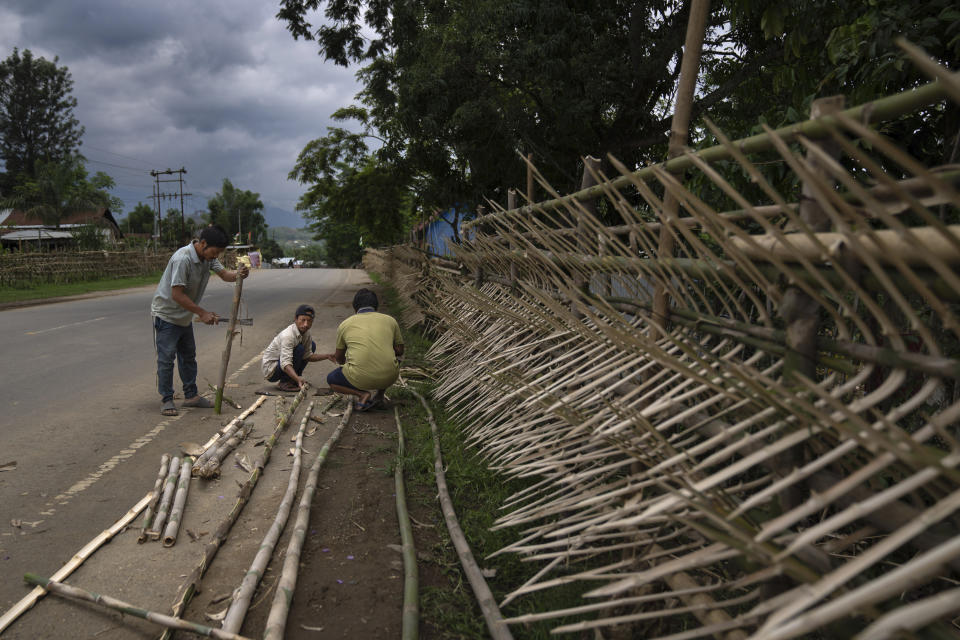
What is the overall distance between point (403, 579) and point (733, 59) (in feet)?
32.7

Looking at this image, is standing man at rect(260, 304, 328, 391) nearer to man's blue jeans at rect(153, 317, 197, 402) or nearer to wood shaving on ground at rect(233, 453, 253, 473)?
man's blue jeans at rect(153, 317, 197, 402)

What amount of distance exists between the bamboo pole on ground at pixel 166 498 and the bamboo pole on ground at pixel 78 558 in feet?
0.32

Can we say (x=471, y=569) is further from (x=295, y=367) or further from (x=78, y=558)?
(x=295, y=367)

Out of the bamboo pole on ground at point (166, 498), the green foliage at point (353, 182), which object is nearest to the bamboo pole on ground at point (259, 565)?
the bamboo pole on ground at point (166, 498)

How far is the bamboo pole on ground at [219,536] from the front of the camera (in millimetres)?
2287

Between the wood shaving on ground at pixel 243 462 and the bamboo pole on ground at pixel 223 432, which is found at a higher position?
the bamboo pole on ground at pixel 223 432

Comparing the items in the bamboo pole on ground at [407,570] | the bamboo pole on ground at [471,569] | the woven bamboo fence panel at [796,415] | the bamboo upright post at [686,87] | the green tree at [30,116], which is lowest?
the bamboo pole on ground at [407,570]

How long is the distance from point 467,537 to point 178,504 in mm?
1475

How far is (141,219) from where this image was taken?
65000 mm

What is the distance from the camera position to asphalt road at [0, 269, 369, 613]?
2885mm

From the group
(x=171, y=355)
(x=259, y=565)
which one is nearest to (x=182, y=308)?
(x=171, y=355)

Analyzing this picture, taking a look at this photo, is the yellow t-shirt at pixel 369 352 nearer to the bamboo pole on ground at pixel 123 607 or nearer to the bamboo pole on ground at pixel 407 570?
the bamboo pole on ground at pixel 407 570

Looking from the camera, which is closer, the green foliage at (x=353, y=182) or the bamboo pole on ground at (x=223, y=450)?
the bamboo pole on ground at (x=223, y=450)

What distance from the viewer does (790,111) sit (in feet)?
9.34
